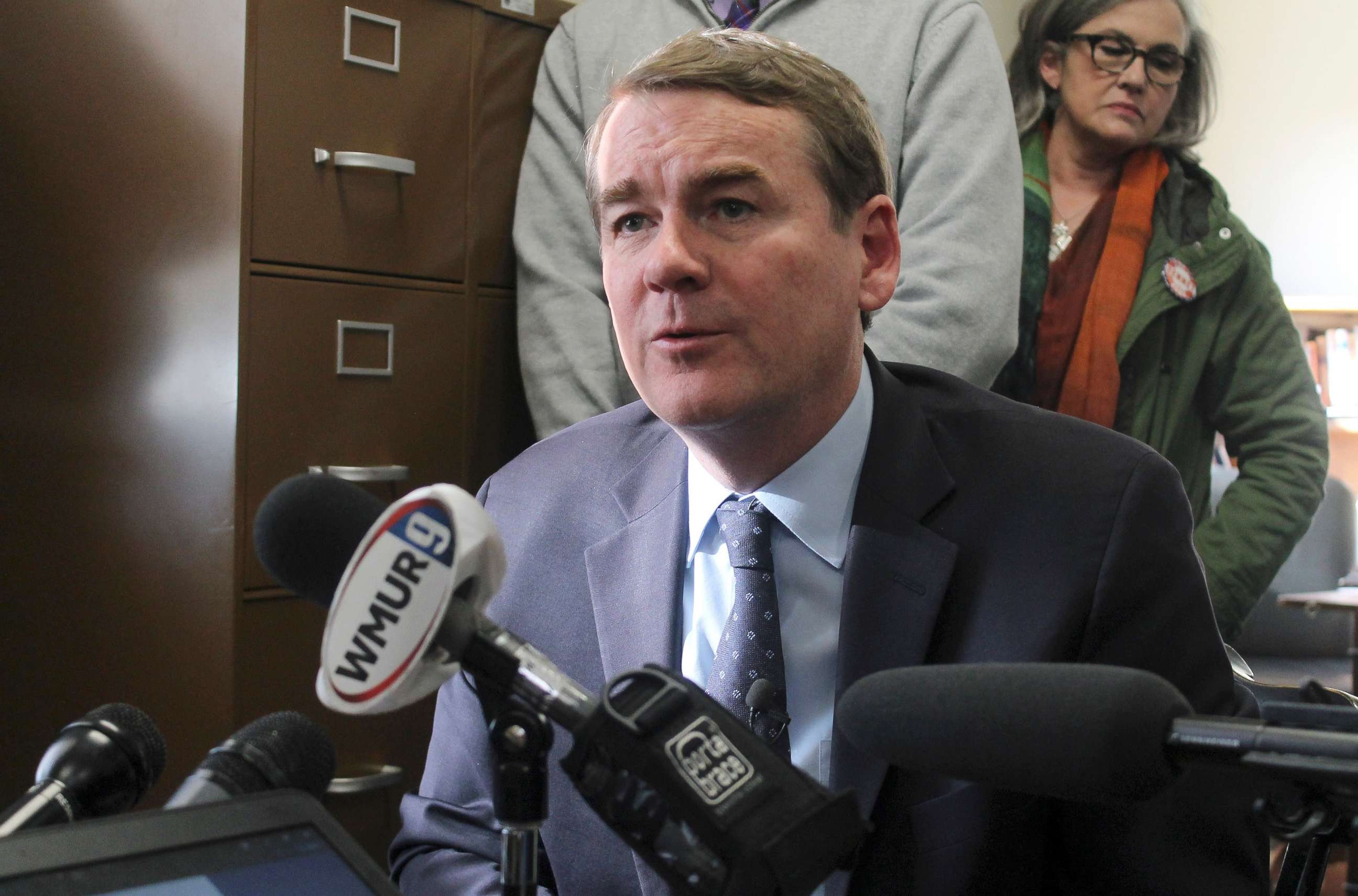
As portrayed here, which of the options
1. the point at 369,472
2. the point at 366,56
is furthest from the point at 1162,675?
the point at 366,56

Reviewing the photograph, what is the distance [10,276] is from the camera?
2004 millimetres

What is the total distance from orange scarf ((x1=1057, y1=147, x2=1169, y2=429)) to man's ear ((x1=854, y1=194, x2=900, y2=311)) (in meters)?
1.02

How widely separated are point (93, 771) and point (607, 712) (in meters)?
0.30

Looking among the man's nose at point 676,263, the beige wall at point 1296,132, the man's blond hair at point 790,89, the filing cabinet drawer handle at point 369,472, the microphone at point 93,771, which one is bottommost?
the microphone at point 93,771

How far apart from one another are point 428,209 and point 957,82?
865 millimetres

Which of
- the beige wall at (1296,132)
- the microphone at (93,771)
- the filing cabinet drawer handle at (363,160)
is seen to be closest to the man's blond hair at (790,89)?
the filing cabinet drawer handle at (363,160)

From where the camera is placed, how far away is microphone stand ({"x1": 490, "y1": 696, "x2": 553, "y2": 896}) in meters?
0.59

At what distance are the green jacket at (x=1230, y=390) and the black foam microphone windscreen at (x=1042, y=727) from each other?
187 cm

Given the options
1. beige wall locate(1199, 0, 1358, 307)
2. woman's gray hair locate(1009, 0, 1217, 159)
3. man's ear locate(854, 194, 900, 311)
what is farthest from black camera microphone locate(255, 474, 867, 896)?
beige wall locate(1199, 0, 1358, 307)

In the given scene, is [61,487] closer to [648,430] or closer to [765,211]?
[648,430]

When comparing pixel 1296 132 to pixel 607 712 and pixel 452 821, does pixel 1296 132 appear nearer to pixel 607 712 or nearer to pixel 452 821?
pixel 452 821

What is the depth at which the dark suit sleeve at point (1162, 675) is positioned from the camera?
1.03 m

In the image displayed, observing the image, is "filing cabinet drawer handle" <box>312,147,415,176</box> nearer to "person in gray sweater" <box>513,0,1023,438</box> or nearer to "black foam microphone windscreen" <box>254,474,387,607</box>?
"person in gray sweater" <box>513,0,1023,438</box>

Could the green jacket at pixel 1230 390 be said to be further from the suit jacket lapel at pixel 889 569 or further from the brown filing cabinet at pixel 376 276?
the suit jacket lapel at pixel 889 569
